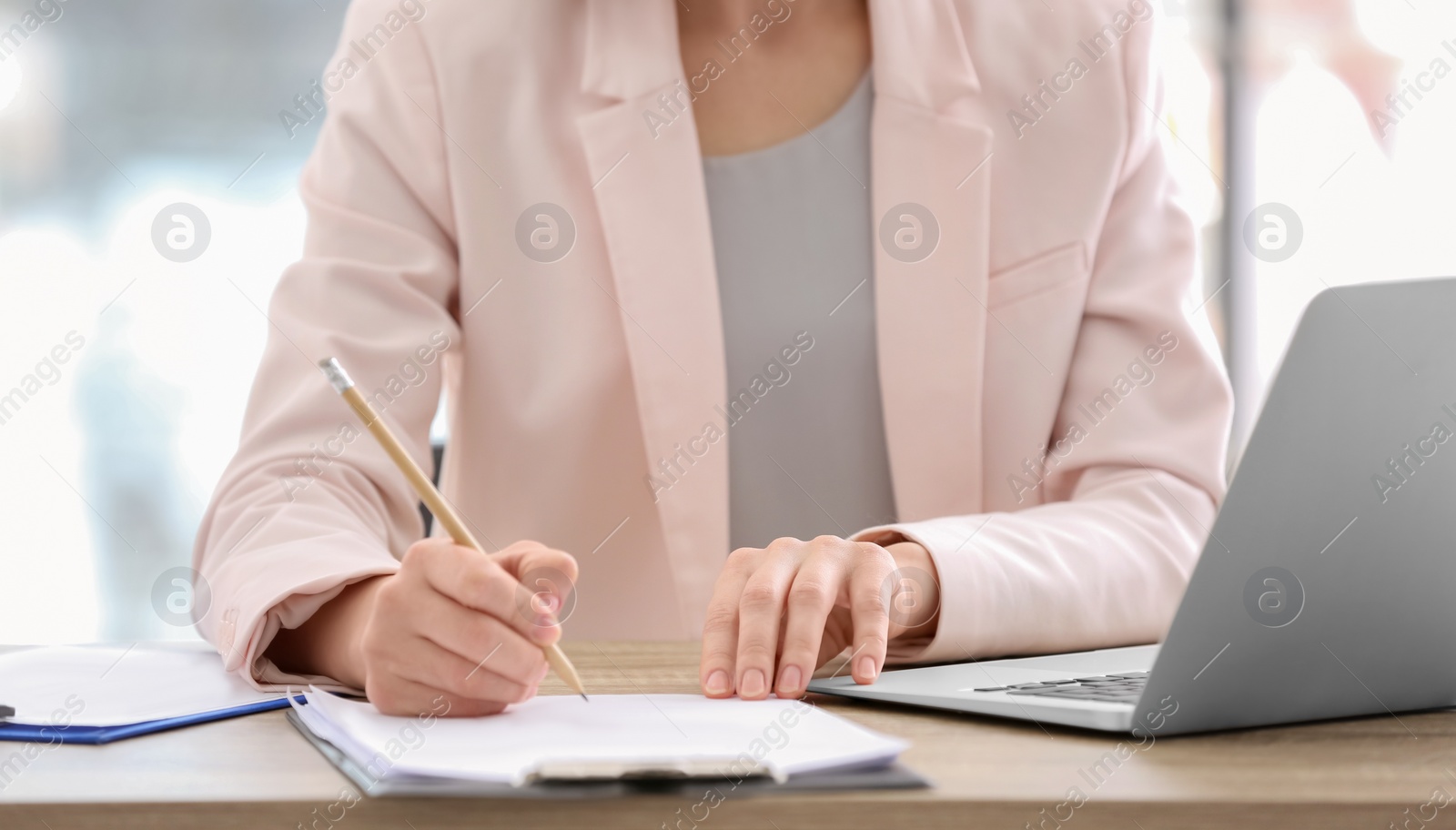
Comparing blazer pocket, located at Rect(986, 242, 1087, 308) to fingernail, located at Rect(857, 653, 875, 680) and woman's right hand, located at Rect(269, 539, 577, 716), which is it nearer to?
fingernail, located at Rect(857, 653, 875, 680)

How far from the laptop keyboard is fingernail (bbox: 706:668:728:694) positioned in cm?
14

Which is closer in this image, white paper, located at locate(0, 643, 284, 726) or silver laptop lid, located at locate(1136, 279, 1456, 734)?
silver laptop lid, located at locate(1136, 279, 1456, 734)

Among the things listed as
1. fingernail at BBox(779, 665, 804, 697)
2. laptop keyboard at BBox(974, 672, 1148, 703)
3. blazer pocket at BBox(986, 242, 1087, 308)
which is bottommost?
laptop keyboard at BBox(974, 672, 1148, 703)

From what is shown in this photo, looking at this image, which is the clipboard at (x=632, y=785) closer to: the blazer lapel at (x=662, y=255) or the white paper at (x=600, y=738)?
the white paper at (x=600, y=738)

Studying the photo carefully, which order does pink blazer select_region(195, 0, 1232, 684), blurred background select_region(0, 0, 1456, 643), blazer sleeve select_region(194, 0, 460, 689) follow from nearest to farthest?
blazer sleeve select_region(194, 0, 460, 689), pink blazer select_region(195, 0, 1232, 684), blurred background select_region(0, 0, 1456, 643)

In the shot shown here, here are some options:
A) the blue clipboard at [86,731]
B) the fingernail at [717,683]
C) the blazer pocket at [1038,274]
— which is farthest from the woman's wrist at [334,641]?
the blazer pocket at [1038,274]

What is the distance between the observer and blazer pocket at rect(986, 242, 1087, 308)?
1.17 m

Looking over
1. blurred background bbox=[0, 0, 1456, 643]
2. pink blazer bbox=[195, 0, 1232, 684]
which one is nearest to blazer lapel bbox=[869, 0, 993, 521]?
pink blazer bbox=[195, 0, 1232, 684]

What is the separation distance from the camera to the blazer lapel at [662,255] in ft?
3.77

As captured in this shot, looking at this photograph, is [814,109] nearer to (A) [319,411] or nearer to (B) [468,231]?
(B) [468,231]

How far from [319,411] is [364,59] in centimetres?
42

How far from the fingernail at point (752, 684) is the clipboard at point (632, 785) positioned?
183 millimetres

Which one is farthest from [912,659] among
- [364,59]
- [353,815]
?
[364,59]

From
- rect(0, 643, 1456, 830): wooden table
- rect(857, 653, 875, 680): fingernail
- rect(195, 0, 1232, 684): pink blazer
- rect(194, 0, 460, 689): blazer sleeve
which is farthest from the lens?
rect(195, 0, 1232, 684): pink blazer
